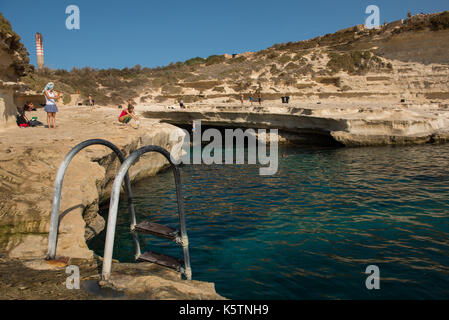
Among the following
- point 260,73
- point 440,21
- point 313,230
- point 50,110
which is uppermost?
point 440,21

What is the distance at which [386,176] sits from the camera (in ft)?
34.2

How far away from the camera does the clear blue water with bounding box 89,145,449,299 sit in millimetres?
4293

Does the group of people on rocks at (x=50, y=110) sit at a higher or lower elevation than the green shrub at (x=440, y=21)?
lower

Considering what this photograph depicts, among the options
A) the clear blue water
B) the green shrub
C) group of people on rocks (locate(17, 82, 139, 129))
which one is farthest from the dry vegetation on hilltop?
the clear blue water

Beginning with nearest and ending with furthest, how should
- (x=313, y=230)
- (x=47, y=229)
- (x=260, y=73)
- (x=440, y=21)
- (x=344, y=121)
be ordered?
(x=47, y=229) < (x=313, y=230) < (x=344, y=121) < (x=440, y=21) < (x=260, y=73)

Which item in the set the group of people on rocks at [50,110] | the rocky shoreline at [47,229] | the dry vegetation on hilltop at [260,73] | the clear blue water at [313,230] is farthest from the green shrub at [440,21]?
the rocky shoreline at [47,229]

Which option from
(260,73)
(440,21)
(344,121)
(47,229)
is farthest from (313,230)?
(260,73)

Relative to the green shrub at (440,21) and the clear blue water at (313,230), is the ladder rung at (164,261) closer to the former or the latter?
the clear blue water at (313,230)

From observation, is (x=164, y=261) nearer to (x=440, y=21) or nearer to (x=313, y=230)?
(x=313, y=230)

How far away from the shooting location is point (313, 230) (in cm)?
616

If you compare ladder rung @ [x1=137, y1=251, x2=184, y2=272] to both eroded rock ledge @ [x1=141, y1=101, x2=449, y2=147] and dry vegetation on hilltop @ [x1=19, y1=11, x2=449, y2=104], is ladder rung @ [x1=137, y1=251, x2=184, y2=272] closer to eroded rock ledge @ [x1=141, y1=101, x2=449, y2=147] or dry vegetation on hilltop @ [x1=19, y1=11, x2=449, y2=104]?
eroded rock ledge @ [x1=141, y1=101, x2=449, y2=147]

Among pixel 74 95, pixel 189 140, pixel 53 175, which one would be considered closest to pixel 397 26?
pixel 189 140

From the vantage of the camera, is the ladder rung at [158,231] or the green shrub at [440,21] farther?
the green shrub at [440,21]

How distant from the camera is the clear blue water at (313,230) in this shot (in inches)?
169
